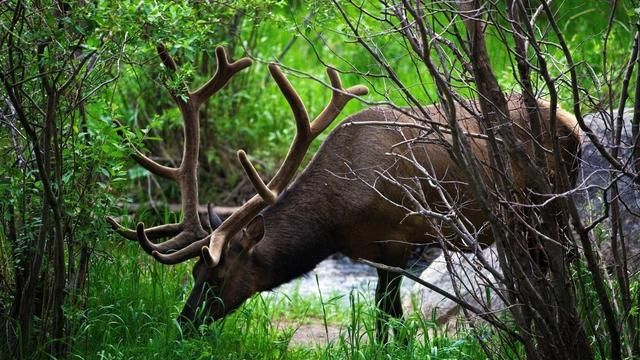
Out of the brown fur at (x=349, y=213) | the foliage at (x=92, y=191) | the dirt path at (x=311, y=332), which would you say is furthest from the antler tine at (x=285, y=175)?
the dirt path at (x=311, y=332)

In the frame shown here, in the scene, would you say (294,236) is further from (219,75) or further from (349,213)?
(219,75)

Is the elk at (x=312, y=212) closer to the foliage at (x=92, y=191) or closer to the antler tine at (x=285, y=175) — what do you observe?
the antler tine at (x=285, y=175)

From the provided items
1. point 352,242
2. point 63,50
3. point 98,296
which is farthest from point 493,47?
point 63,50

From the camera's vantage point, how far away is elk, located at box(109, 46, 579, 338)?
6.58 m

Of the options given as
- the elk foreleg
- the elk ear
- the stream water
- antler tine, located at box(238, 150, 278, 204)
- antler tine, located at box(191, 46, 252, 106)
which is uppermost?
antler tine, located at box(191, 46, 252, 106)

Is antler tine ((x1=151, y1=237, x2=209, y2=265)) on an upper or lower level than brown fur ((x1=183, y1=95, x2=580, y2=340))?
lower

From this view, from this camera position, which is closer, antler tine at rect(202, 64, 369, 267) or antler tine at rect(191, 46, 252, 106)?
antler tine at rect(202, 64, 369, 267)

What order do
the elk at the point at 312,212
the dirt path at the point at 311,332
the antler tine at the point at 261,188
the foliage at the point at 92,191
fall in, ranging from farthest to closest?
the dirt path at the point at 311,332, the elk at the point at 312,212, the antler tine at the point at 261,188, the foliage at the point at 92,191

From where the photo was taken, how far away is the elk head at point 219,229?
6379mm

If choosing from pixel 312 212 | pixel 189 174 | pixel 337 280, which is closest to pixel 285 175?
pixel 312 212

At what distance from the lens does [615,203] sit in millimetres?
4391

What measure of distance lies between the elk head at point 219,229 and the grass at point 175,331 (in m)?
0.15

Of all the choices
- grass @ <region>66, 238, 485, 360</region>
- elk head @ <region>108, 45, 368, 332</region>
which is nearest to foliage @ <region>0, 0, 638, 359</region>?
grass @ <region>66, 238, 485, 360</region>

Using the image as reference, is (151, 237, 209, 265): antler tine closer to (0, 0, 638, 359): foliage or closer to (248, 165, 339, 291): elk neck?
(0, 0, 638, 359): foliage
